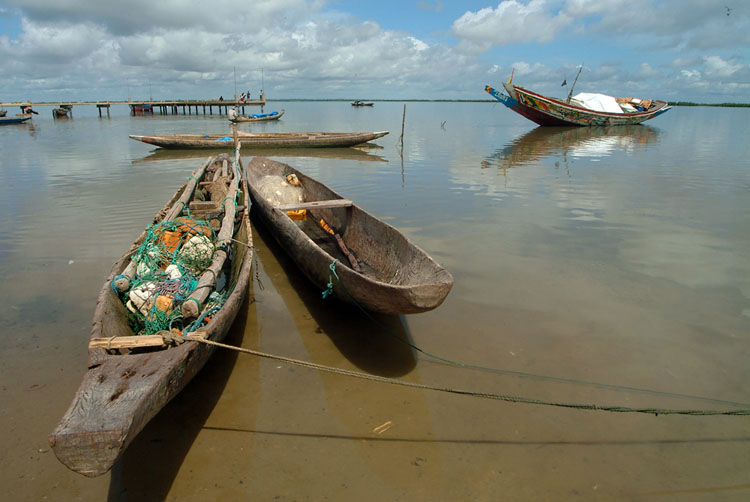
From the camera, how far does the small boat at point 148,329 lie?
201cm

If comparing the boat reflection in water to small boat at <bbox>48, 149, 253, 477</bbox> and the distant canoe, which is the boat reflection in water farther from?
the distant canoe

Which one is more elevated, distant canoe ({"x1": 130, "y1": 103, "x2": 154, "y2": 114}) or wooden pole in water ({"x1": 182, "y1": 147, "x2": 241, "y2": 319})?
distant canoe ({"x1": 130, "y1": 103, "x2": 154, "y2": 114})

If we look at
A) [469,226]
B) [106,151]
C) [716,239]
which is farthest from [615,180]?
[106,151]

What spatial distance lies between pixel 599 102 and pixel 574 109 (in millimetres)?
4283

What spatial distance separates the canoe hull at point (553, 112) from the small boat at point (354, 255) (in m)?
24.7

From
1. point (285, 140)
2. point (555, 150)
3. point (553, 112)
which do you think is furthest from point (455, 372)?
point (553, 112)

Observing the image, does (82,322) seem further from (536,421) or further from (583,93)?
(583,93)

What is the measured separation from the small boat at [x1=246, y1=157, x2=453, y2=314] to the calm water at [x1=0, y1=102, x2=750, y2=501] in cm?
58

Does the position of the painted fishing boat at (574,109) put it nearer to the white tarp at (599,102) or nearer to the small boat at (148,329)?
the white tarp at (599,102)

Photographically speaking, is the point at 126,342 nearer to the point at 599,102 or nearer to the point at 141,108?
the point at 599,102

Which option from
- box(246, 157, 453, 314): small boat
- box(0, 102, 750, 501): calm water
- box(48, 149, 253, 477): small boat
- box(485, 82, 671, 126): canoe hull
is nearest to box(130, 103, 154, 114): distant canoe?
box(485, 82, 671, 126): canoe hull

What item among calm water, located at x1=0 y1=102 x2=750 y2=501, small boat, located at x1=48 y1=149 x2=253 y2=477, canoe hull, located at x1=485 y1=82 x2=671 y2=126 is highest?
canoe hull, located at x1=485 y1=82 x2=671 y2=126

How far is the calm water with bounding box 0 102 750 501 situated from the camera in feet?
8.82

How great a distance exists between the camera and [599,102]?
32500mm
